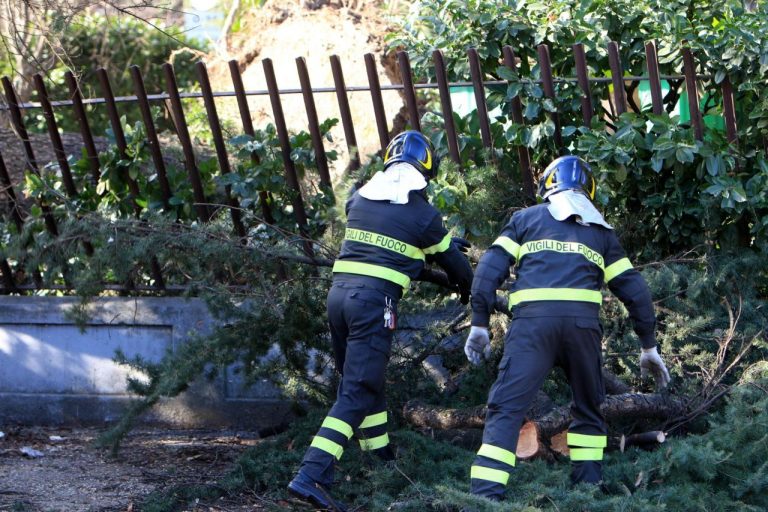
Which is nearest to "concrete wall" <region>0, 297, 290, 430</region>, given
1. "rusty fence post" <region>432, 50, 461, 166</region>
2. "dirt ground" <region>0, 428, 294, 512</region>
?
"dirt ground" <region>0, 428, 294, 512</region>

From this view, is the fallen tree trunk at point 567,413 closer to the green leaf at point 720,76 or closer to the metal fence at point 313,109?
the metal fence at point 313,109

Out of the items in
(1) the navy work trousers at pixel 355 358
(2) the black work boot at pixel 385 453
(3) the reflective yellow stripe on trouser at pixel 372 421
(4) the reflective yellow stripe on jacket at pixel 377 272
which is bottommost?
(2) the black work boot at pixel 385 453

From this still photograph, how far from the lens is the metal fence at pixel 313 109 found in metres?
5.92

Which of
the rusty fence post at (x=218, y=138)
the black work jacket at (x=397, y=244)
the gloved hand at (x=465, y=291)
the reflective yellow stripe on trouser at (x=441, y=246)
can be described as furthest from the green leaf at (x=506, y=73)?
the rusty fence post at (x=218, y=138)

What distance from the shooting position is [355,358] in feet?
15.8

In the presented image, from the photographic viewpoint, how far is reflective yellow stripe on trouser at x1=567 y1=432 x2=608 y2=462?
458cm

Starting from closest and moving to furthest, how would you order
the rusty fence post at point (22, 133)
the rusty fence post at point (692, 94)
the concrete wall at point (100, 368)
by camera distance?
1. the rusty fence post at point (692, 94)
2. the concrete wall at point (100, 368)
3. the rusty fence post at point (22, 133)

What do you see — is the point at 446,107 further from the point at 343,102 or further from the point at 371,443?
the point at 371,443

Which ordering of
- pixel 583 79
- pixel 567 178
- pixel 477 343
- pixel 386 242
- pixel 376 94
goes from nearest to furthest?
pixel 477 343
pixel 567 178
pixel 386 242
pixel 583 79
pixel 376 94

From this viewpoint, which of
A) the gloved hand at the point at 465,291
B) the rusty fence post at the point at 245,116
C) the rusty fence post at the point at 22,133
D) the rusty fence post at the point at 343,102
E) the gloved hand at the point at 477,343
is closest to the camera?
the gloved hand at the point at 477,343

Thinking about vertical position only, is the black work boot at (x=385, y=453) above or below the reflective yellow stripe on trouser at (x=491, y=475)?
below

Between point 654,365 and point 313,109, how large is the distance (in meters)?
2.87

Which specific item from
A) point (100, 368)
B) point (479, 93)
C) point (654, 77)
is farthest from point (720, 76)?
point (100, 368)

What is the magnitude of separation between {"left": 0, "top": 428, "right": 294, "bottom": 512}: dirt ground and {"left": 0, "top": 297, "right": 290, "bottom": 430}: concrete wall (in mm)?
137
